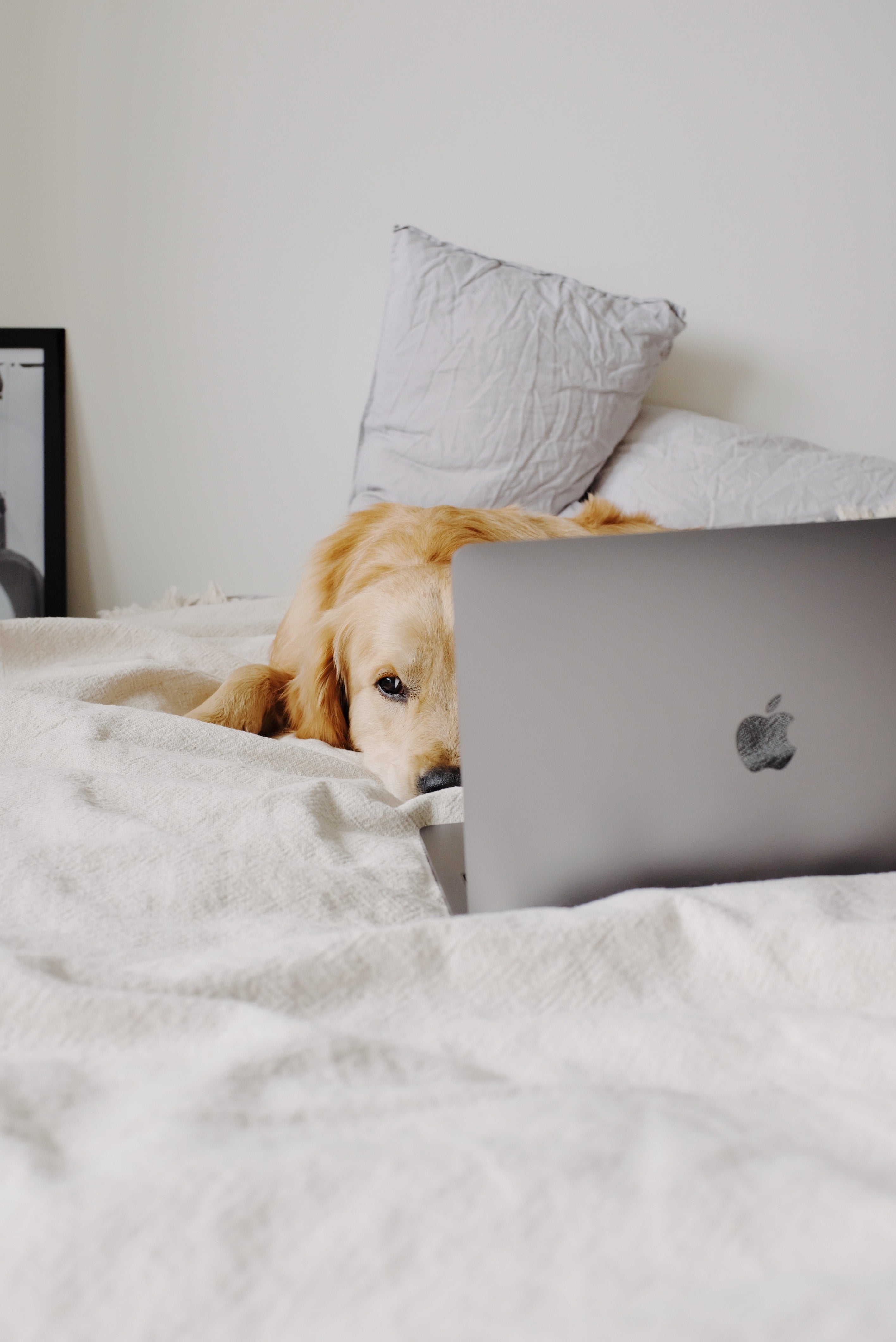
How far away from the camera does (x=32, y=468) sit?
2.34 m

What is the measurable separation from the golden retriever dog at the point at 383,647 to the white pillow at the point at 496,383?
37 cm

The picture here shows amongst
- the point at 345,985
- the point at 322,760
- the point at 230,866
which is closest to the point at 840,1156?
the point at 345,985

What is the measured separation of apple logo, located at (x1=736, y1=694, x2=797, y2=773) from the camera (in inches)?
24.1

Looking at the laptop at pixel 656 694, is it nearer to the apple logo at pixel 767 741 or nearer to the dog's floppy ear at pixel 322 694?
the apple logo at pixel 767 741

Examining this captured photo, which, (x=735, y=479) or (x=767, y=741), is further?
(x=735, y=479)

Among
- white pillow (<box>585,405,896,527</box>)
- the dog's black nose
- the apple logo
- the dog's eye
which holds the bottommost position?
the dog's black nose

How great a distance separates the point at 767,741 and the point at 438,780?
431 millimetres

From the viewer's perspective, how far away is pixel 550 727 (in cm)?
60

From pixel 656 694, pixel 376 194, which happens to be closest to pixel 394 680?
pixel 656 694

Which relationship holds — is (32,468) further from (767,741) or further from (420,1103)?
(420,1103)

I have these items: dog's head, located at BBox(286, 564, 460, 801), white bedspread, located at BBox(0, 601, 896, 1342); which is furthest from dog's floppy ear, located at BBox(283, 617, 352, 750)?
white bedspread, located at BBox(0, 601, 896, 1342)

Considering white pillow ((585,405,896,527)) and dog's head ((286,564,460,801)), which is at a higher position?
white pillow ((585,405,896,527))

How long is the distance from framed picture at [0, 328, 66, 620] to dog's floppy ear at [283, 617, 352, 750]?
139 centimetres

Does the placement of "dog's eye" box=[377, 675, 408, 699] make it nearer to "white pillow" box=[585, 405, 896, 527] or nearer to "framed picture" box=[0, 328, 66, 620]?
"white pillow" box=[585, 405, 896, 527]
